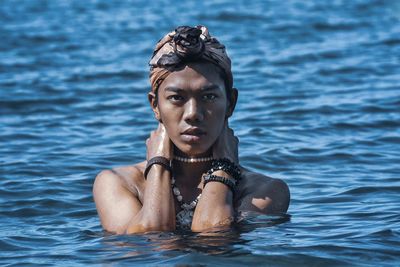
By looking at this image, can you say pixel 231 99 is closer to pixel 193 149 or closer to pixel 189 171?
pixel 193 149

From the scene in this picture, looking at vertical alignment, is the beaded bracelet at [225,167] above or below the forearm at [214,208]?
above

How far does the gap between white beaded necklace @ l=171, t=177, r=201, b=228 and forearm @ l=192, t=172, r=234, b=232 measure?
165 mm

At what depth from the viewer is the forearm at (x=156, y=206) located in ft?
22.5

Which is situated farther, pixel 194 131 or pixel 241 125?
pixel 241 125

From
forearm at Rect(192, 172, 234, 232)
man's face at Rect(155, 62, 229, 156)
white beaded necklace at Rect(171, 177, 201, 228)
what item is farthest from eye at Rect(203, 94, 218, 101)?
white beaded necklace at Rect(171, 177, 201, 228)

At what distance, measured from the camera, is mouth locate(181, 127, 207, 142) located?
22.5ft

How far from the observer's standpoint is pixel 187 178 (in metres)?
7.22

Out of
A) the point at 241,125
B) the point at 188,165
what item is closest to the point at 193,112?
the point at 188,165

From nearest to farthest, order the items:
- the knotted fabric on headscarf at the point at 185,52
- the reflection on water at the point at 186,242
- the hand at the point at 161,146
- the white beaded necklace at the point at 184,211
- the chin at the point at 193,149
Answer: the reflection on water at the point at 186,242 → the knotted fabric on headscarf at the point at 185,52 → the chin at the point at 193,149 → the hand at the point at 161,146 → the white beaded necklace at the point at 184,211

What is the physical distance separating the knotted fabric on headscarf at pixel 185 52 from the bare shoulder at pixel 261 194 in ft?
2.12

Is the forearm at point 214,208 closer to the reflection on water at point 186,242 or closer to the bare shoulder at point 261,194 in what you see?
the reflection on water at point 186,242

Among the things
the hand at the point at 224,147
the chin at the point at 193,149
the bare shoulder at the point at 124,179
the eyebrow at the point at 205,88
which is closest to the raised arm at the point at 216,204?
the hand at the point at 224,147

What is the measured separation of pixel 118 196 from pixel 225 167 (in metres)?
0.70

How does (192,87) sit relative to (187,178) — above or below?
above
